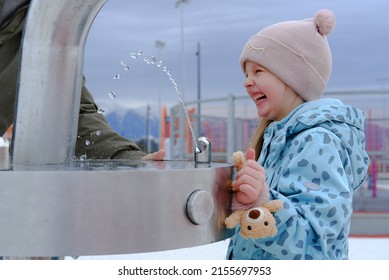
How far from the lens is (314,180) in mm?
1010

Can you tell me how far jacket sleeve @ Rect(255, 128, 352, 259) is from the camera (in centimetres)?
98

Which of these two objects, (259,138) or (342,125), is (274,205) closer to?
(342,125)

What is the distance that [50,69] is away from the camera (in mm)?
952

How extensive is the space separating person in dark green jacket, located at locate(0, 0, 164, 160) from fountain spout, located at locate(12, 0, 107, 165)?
0.27 m

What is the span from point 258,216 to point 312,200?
0.12 meters

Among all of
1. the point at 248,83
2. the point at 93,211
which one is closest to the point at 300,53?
the point at 248,83

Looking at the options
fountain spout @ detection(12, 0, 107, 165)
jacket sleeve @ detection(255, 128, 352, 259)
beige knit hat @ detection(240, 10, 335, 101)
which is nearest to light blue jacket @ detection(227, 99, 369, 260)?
jacket sleeve @ detection(255, 128, 352, 259)

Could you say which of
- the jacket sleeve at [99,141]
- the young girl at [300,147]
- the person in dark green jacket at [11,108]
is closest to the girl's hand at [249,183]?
the young girl at [300,147]

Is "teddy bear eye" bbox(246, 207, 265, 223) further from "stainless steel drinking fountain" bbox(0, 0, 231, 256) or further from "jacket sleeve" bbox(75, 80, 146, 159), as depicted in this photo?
"jacket sleeve" bbox(75, 80, 146, 159)

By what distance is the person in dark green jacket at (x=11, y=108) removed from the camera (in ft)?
4.12

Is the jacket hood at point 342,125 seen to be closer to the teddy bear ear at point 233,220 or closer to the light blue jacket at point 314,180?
the light blue jacket at point 314,180

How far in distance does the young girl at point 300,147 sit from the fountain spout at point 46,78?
0.33m

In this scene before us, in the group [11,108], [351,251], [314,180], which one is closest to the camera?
[314,180]

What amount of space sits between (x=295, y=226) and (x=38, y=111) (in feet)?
1.59
